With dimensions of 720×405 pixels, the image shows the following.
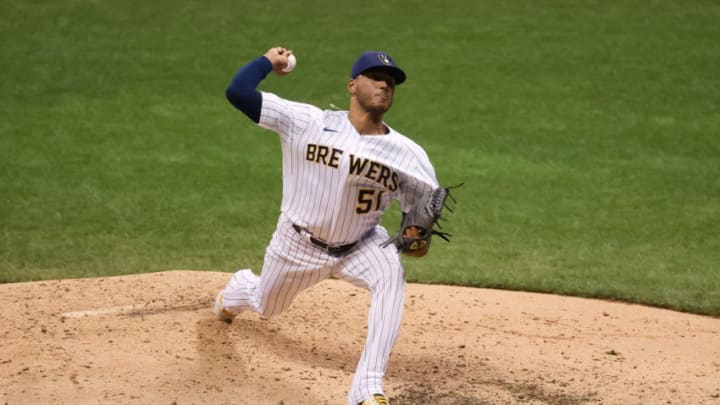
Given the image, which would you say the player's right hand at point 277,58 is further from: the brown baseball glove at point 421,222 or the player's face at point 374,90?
the brown baseball glove at point 421,222

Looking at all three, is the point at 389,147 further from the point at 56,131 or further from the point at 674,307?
the point at 56,131

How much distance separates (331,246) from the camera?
17.1 ft

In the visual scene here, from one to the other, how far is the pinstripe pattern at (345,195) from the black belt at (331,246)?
20mm

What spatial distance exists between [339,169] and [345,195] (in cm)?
13

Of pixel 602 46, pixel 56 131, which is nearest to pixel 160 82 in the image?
pixel 56 131

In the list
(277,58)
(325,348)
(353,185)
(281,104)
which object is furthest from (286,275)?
(277,58)

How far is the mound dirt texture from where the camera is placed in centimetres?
518

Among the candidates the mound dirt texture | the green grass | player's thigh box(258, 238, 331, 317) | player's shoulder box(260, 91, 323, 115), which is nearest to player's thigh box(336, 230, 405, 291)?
player's thigh box(258, 238, 331, 317)

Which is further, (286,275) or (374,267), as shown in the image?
(286,275)

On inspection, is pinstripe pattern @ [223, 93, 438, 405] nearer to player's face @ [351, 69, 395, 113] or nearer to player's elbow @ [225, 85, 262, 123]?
player's elbow @ [225, 85, 262, 123]

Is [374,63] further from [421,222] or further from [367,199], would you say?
[421,222]

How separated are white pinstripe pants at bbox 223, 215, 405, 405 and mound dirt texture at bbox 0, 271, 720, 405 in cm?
35

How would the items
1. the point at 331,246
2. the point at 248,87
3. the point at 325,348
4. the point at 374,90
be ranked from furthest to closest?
1. the point at 325,348
2. the point at 331,246
3. the point at 374,90
4. the point at 248,87

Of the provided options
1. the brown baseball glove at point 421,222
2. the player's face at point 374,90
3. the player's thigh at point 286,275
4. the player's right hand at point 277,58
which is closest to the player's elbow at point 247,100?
the player's right hand at point 277,58
